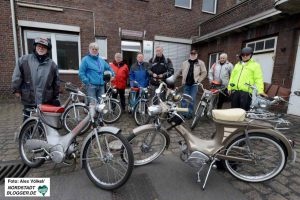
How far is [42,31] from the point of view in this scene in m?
7.74

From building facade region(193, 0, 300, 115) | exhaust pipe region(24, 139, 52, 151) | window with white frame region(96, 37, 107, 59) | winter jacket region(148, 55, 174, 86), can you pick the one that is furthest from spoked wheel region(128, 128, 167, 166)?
window with white frame region(96, 37, 107, 59)

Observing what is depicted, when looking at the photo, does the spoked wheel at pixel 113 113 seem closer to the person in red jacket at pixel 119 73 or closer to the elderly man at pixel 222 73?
the person in red jacket at pixel 119 73

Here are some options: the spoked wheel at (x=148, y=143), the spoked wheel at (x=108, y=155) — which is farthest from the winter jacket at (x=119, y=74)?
the spoked wheel at (x=108, y=155)

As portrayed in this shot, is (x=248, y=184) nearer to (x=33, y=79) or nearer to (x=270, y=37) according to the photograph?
(x=33, y=79)

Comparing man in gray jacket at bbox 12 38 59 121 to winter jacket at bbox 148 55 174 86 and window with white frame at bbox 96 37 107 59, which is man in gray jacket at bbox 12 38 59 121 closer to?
winter jacket at bbox 148 55 174 86

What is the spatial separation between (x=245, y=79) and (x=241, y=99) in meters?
0.41

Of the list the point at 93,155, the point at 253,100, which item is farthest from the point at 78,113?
the point at 253,100

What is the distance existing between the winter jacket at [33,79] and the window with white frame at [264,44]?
6.84 m

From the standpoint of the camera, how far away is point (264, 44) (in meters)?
6.63

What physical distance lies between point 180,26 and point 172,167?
8.94 metres

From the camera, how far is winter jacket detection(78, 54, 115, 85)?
401cm

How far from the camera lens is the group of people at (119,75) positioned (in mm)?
2836

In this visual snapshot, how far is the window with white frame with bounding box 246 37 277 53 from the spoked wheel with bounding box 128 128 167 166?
19.3 feet

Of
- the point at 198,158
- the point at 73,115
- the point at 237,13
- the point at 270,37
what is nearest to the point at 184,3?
the point at 237,13
